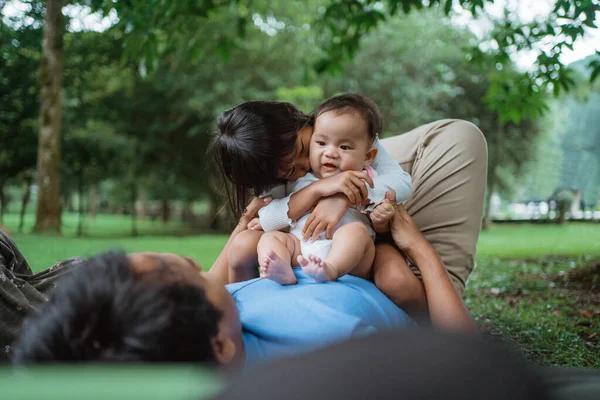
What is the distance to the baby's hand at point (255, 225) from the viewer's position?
177cm

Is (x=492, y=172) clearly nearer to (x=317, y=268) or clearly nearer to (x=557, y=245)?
(x=557, y=245)

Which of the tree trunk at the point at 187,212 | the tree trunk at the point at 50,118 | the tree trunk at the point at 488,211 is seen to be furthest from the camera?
the tree trunk at the point at 187,212

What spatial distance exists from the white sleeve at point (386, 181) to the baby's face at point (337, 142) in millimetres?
103

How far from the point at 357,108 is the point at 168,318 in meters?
1.09

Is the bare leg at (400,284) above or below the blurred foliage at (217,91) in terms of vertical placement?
below

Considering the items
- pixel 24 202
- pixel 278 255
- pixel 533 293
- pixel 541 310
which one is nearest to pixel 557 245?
pixel 533 293

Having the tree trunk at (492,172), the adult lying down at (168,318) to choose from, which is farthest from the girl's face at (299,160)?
the tree trunk at (492,172)

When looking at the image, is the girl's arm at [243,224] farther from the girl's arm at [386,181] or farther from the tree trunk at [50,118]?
the tree trunk at [50,118]

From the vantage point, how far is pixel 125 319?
80cm

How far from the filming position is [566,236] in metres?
7.41

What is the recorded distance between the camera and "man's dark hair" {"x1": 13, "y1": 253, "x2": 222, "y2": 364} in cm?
80

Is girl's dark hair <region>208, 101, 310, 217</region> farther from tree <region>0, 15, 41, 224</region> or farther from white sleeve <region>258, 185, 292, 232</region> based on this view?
tree <region>0, 15, 41, 224</region>

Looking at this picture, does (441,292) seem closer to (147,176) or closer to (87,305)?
(87,305)

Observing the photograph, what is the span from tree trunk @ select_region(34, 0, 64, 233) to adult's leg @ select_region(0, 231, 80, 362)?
15.7 feet
